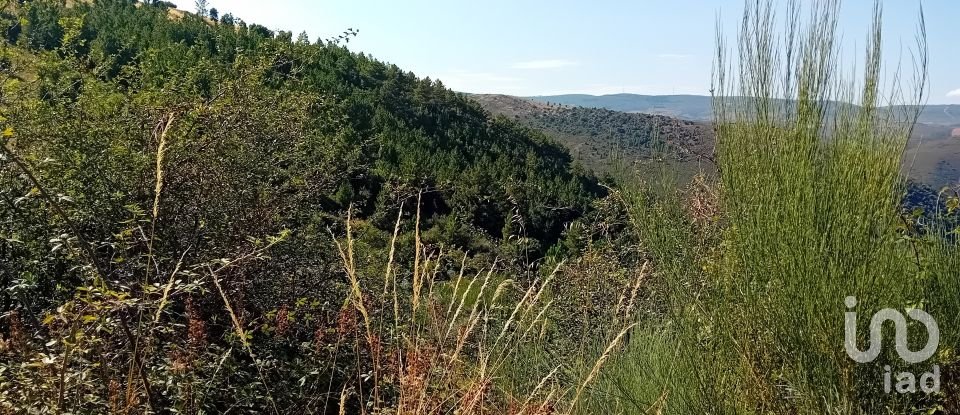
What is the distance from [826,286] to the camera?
6.40 ft

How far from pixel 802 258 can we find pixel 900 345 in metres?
0.48

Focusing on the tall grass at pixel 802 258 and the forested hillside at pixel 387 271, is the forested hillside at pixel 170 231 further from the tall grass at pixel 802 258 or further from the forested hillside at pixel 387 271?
the tall grass at pixel 802 258

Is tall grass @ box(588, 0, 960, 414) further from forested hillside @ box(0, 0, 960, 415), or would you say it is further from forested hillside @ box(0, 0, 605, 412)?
forested hillside @ box(0, 0, 605, 412)

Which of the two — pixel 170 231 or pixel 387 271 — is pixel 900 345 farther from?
pixel 170 231

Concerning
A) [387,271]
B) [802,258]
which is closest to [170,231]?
[387,271]

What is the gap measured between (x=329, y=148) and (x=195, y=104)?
150cm

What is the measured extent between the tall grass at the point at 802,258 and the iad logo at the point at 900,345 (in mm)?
24

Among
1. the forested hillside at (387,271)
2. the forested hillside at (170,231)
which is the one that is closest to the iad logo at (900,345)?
the forested hillside at (387,271)

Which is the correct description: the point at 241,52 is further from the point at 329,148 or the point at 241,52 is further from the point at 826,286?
the point at 826,286

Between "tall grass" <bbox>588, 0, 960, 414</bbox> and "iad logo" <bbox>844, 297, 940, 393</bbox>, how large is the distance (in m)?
0.02

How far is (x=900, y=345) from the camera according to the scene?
81.7 inches

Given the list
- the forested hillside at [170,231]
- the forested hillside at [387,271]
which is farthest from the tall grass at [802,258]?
the forested hillside at [170,231]

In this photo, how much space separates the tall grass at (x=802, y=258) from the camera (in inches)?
77.3

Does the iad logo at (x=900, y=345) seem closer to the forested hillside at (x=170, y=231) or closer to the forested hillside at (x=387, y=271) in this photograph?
the forested hillside at (x=387, y=271)
